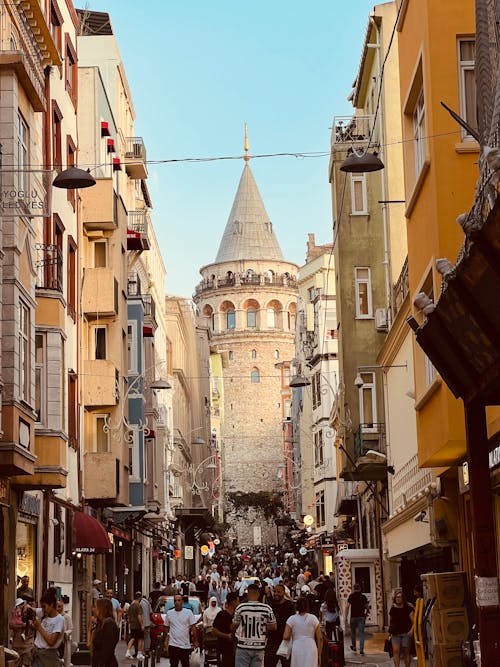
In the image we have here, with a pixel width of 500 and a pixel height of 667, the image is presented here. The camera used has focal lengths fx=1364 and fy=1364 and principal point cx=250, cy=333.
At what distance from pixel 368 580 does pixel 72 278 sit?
13370 mm

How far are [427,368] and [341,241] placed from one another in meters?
22.0

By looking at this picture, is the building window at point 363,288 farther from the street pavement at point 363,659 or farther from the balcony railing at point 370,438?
the street pavement at point 363,659

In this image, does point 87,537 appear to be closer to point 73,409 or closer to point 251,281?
point 73,409

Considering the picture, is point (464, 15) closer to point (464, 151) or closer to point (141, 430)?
point (464, 151)

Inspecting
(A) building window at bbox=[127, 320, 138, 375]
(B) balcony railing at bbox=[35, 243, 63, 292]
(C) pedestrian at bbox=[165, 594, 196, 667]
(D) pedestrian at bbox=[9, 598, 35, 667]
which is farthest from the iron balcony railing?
(D) pedestrian at bbox=[9, 598, 35, 667]

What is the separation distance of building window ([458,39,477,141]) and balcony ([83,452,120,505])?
757 inches

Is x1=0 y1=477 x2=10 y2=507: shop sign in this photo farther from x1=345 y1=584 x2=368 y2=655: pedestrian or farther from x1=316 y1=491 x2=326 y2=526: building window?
x1=316 y1=491 x2=326 y2=526: building window

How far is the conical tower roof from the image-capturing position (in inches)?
6437

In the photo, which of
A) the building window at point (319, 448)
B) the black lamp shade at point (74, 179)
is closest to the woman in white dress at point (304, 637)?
the black lamp shade at point (74, 179)

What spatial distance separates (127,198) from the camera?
4931 centimetres

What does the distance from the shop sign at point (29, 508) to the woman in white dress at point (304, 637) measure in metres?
9.09

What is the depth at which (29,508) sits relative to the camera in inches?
1018

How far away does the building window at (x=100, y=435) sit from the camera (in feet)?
121

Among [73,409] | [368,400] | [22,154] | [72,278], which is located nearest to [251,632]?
[22,154]
